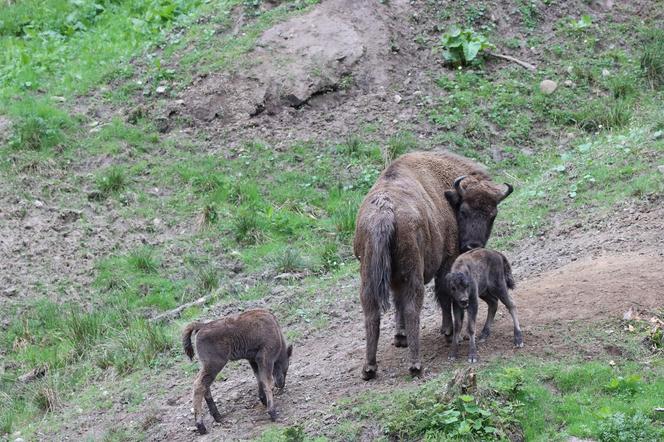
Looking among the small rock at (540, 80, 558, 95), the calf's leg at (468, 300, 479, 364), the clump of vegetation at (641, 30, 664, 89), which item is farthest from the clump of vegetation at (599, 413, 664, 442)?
the clump of vegetation at (641, 30, 664, 89)

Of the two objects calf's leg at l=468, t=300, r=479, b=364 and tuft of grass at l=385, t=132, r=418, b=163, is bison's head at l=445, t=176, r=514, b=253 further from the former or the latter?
tuft of grass at l=385, t=132, r=418, b=163

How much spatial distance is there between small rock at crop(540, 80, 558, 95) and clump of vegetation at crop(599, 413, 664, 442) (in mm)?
10132

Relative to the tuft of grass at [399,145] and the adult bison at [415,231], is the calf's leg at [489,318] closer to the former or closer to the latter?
the adult bison at [415,231]

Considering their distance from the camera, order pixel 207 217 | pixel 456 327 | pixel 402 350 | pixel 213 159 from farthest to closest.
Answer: pixel 213 159 < pixel 207 217 < pixel 402 350 < pixel 456 327

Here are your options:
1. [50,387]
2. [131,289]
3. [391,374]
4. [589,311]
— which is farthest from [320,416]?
[131,289]

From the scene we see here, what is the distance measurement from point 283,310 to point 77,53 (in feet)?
28.8

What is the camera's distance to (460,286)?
9.52 metres

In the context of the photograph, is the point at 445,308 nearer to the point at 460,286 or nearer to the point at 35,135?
the point at 460,286

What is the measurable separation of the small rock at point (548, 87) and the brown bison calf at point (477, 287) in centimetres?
803

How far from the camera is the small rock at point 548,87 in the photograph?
1755 cm

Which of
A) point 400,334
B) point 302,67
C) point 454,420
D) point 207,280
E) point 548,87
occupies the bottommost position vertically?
point 207,280

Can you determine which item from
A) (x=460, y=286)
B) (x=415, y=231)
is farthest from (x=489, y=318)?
(x=415, y=231)

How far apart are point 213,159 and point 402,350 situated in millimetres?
6959

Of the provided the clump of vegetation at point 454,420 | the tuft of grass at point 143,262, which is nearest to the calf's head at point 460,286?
the clump of vegetation at point 454,420
